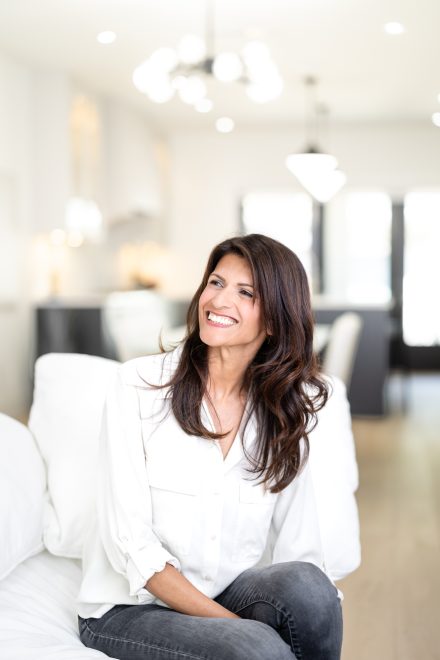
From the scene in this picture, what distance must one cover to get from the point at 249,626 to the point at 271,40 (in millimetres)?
4770

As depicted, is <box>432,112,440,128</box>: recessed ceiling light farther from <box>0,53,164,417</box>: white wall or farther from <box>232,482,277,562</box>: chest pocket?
<box>232,482,277,562</box>: chest pocket

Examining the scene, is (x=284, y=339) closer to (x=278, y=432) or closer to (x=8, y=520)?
(x=278, y=432)

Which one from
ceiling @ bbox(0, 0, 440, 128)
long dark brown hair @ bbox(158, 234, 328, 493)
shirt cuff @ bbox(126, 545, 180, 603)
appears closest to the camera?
shirt cuff @ bbox(126, 545, 180, 603)

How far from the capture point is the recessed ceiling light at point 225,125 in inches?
331

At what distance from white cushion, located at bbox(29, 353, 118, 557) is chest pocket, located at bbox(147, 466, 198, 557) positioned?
326mm

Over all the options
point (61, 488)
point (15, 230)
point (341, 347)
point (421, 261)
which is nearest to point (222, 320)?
point (61, 488)

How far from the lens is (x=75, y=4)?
489cm

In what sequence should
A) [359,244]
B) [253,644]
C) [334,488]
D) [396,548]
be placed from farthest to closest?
1. [359,244]
2. [396,548]
3. [334,488]
4. [253,644]

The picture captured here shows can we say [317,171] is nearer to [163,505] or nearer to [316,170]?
[316,170]

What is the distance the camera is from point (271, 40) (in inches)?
221

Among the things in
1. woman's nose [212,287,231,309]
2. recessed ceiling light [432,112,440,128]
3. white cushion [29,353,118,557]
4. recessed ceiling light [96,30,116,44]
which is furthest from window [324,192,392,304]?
woman's nose [212,287,231,309]

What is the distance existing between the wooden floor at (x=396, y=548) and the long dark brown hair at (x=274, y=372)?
971 millimetres

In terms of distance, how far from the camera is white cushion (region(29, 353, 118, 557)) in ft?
6.47

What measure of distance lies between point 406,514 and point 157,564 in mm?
2644
